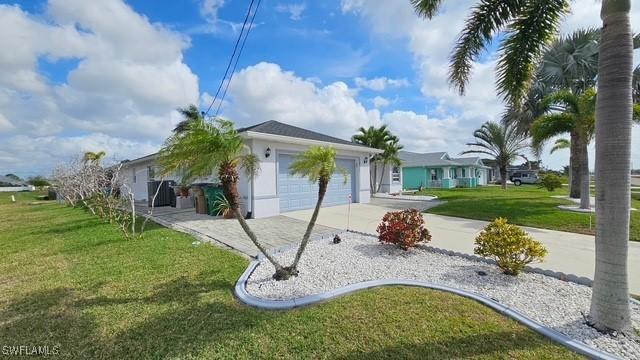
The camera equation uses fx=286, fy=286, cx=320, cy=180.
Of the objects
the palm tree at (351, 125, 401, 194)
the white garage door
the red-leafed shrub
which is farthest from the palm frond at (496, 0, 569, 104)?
the palm tree at (351, 125, 401, 194)

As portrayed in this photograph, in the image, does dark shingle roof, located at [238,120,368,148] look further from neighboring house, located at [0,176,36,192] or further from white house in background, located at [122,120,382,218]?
neighboring house, located at [0,176,36,192]

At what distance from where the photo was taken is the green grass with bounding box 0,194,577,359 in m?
2.88

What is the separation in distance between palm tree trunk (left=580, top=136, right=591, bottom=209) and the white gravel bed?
899 cm

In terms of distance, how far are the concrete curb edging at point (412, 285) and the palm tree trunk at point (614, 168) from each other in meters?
0.52

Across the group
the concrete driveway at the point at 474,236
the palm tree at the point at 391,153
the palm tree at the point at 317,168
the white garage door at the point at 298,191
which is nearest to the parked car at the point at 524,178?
the palm tree at the point at 391,153

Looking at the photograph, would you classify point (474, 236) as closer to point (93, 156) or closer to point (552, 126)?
point (552, 126)

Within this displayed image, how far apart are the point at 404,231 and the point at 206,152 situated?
4220 mm

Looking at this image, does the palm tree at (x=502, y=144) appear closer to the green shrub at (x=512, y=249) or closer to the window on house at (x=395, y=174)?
the window on house at (x=395, y=174)

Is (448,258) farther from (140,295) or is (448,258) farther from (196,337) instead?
(140,295)

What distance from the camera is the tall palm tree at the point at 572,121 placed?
35.8 feet

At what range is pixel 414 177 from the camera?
35.2 meters

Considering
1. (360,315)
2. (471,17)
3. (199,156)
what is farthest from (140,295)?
(471,17)

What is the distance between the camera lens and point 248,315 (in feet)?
11.7

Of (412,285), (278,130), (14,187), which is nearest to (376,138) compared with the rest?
(278,130)
